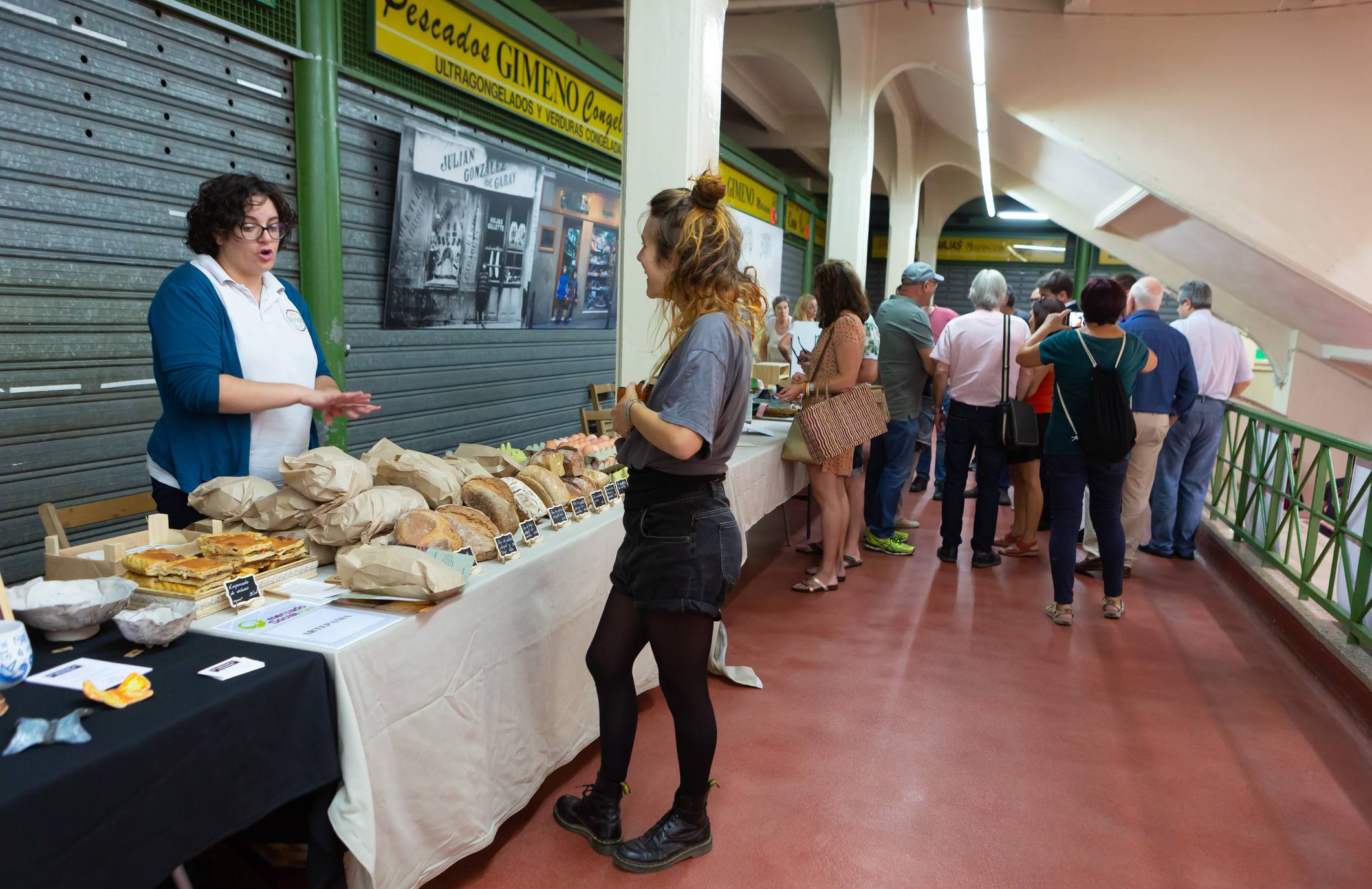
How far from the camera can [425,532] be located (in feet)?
6.82

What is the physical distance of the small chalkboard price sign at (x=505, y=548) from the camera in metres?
2.20

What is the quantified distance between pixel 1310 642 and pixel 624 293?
11.2 ft

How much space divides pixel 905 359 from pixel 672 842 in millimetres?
3616

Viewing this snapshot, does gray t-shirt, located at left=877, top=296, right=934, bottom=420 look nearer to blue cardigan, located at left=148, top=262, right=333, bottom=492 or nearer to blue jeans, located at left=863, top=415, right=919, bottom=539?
blue jeans, located at left=863, top=415, right=919, bottom=539

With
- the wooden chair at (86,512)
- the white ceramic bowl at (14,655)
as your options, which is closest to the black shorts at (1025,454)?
the wooden chair at (86,512)

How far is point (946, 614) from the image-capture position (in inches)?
171

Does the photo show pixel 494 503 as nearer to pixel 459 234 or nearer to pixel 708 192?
pixel 708 192

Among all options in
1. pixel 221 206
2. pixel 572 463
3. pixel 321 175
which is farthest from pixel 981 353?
pixel 221 206

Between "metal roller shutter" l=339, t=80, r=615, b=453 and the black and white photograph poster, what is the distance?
0.07 m

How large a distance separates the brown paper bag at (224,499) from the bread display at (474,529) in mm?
445

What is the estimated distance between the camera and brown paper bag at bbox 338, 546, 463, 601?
6.01ft

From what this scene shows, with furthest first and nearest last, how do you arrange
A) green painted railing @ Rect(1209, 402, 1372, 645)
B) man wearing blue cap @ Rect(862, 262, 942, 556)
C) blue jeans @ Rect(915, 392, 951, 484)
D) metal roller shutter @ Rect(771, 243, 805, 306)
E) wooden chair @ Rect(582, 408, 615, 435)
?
1. metal roller shutter @ Rect(771, 243, 805, 306)
2. blue jeans @ Rect(915, 392, 951, 484)
3. man wearing blue cap @ Rect(862, 262, 942, 556)
4. wooden chair @ Rect(582, 408, 615, 435)
5. green painted railing @ Rect(1209, 402, 1372, 645)

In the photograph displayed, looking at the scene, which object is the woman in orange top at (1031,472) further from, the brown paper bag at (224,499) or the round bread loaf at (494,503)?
the brown paper bag at (224,499)

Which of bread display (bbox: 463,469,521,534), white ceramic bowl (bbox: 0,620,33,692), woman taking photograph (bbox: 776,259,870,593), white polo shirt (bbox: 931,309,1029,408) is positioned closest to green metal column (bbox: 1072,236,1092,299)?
white polo shirt (bbox: 931,309,1029,408)
